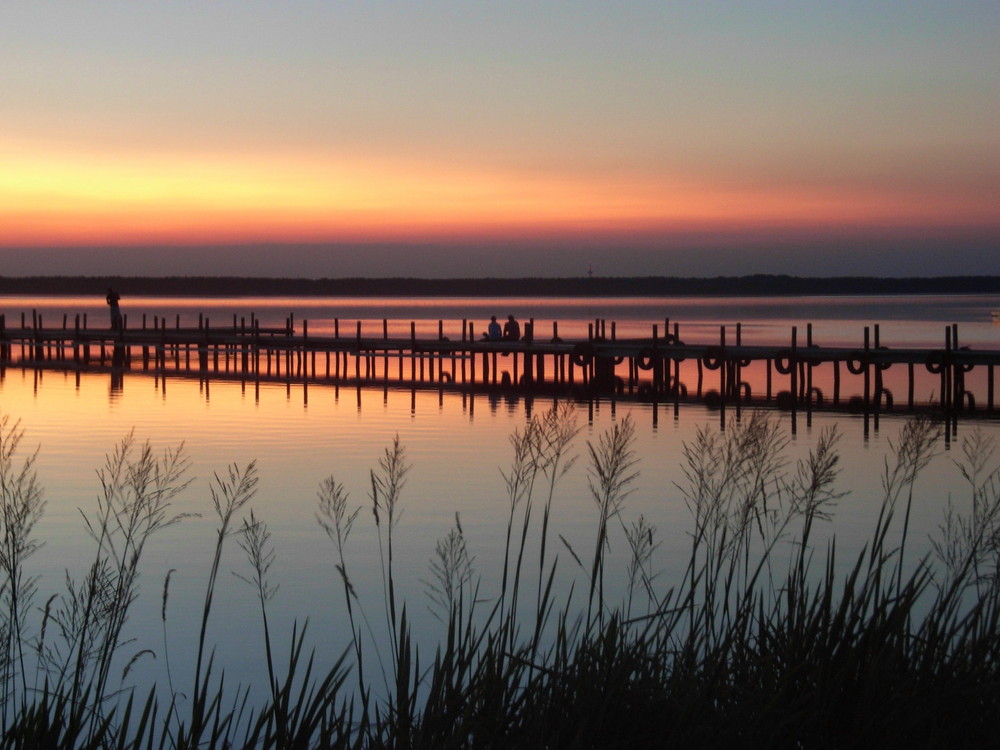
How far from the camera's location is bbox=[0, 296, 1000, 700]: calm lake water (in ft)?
40.6

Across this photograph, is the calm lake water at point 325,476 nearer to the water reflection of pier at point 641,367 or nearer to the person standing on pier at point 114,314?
the water reflection of pier at point 641,367

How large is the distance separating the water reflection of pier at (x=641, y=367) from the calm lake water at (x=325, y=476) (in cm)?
305

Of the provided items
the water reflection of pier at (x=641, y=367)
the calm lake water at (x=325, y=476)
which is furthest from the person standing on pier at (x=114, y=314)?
the calm lake water at (x=325, y=476)

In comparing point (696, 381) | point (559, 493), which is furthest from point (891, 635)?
point (696, 381)

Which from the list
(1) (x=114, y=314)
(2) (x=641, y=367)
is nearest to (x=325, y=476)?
(2) (x=641, y=367)

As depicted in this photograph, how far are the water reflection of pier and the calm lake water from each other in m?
3.05

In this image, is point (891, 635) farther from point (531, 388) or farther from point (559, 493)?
point (531, 388)

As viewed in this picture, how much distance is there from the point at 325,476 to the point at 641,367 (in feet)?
70.8

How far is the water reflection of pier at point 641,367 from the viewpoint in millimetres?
32375

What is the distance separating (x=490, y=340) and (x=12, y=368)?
62.5 ft

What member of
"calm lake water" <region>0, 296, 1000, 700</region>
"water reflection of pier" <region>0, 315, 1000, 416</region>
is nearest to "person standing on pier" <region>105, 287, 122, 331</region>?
"water reflection of pier" <region>0, 315, 1000, 416</region>

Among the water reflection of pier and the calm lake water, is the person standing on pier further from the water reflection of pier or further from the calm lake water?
the calm lake water

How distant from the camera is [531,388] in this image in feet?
126

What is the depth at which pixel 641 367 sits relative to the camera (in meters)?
39.7
